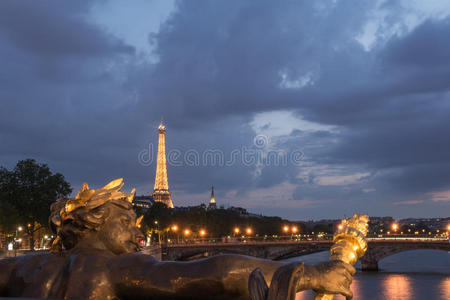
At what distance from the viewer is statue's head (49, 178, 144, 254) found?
2.76 meters

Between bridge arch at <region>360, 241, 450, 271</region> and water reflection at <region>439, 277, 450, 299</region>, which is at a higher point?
bridge arch at <region>360, 241, 450, 271</region>

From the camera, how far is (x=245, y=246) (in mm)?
60656

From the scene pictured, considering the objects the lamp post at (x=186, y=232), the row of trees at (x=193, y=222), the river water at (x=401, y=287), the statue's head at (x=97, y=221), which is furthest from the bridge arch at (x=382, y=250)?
the statue's head at (x=97, y=221)

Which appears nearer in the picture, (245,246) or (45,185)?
(45,185)

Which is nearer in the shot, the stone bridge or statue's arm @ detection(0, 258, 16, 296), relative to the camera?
statue's arm @ detection(0, 258, 16, 296)

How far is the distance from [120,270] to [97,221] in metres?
0.45

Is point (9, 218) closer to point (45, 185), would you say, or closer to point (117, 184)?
point (45, 185)

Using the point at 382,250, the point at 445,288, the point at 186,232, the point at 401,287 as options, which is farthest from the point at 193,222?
the point at 445,288

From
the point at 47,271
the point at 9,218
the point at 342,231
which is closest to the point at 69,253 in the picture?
the point at 47,271

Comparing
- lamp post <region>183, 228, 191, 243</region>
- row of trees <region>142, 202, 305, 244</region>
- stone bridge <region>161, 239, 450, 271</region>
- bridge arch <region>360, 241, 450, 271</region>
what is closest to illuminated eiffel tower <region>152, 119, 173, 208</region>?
row of trees <region>142, 202, 305, 244</region>

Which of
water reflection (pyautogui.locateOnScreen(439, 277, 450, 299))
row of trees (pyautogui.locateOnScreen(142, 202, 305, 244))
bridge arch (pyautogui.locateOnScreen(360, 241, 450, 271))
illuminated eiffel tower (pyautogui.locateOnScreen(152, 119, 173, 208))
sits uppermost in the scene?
illuminated eiffel tower (pyautogui.locateOnScreen(152, 119, 173, 208))

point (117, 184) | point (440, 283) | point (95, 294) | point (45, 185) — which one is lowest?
point (440, 283)

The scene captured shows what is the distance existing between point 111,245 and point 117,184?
364 millimetres

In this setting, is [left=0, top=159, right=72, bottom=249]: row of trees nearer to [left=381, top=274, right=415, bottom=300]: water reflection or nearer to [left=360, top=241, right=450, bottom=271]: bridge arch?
[left=381, top=274, right=415, bottom=300]: water reflection
